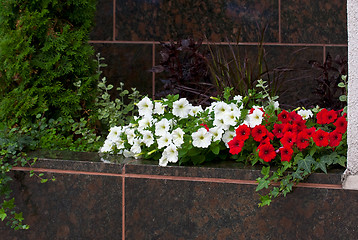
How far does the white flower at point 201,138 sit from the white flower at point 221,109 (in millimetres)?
133

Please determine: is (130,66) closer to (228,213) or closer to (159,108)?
(159,108)

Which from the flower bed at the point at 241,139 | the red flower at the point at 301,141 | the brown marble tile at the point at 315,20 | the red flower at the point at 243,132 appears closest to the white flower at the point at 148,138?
the flower bed at the point at 241,139

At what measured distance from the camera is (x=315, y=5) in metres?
4.36

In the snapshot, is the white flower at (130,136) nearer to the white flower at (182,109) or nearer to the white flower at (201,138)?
the white flower at (182,109)

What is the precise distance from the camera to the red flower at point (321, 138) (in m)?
1.85

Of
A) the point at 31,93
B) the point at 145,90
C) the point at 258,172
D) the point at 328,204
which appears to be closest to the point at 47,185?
the point at 31,93

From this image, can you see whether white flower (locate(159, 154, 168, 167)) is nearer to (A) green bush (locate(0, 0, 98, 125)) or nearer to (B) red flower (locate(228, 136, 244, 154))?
(B) red flower (locate(228, 136, 244, 154))

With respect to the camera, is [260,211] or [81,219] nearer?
[260,211]

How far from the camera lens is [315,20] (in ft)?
14.3

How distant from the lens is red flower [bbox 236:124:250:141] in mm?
1981

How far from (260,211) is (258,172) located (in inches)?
7.0

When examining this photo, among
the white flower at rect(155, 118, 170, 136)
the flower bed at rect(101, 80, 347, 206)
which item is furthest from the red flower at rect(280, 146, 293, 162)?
the white flower at rect(155, 118, 170, 136)

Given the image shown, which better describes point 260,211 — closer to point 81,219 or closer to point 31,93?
point 81,219

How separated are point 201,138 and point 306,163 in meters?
0.50
